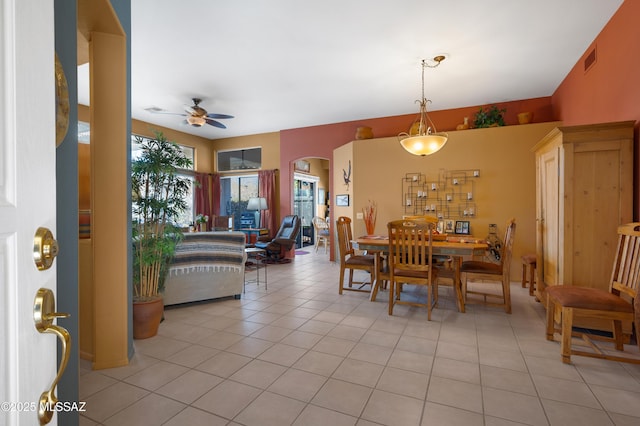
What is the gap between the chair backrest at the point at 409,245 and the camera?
326 cm

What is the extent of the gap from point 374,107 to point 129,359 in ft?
17.8

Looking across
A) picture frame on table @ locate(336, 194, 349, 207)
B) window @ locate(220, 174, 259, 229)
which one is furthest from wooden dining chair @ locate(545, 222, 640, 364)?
window @ locate(220, 174, 259, 229)

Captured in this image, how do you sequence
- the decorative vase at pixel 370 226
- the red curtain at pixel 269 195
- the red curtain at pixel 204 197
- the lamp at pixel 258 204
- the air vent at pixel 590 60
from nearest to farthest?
the air vent at pixel 590 60 → the decorative vase at pixel 370 226 → the lamp at pixel 258 204 → the red curtain at pixel 269 195 → the red curtain at pixel 204 197

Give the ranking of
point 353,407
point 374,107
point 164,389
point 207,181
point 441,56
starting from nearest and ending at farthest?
1. point 353,407
2. point 164,389
3. point 441,56
4. point 374,107
5. point 207,181

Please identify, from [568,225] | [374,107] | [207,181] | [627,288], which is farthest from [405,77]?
[207,181]

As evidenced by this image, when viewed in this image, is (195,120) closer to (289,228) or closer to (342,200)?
(289,228)

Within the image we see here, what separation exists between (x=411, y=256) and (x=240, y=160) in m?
6.42

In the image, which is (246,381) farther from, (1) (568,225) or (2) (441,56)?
(2) (441,56)

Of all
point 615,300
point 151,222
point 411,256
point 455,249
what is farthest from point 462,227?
point 151,222

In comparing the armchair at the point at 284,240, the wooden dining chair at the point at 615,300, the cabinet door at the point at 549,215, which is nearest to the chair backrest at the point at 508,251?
the cabinet door at the point at 549,215

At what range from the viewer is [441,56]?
3.97 metres

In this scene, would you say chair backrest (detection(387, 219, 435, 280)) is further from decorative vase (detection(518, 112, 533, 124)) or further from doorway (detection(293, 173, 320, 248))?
doorway (detection(293, 173, 320, 248))

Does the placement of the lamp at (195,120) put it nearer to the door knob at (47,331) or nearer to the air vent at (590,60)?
the door knob at (47,331)

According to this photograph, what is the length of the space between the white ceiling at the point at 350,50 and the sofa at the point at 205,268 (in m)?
2.33
